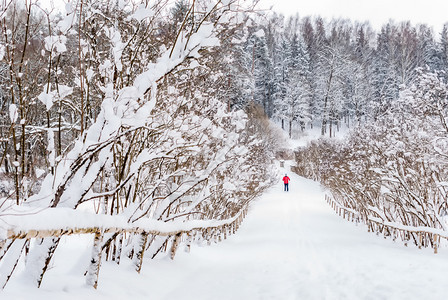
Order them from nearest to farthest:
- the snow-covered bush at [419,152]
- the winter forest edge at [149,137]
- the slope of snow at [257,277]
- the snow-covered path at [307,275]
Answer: the winter forest edge at [149,137]
the slope of snow at [257,277]
the snow-covered path at [307,275]
the snow-covered bush at [419,152]

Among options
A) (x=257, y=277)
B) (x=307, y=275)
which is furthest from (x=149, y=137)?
(x=307, y=275)

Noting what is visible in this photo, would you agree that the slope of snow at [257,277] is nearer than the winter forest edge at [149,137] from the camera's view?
No

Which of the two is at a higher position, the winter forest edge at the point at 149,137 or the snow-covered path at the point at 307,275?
the winter forest edge at the point at 149,137

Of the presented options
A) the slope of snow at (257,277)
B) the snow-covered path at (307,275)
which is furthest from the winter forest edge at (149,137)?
the snow-covered path at (307,275)

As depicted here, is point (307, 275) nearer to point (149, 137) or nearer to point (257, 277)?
point (257, 277)

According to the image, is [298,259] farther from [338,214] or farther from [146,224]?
[338,214]

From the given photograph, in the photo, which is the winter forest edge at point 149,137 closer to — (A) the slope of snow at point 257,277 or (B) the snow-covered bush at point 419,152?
(B) the snow-covered bush at point 419,152

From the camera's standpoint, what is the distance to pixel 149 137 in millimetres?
5406

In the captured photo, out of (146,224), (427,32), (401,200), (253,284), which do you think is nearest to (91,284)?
(146,224)

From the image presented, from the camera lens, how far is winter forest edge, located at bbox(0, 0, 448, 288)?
296 centimetres

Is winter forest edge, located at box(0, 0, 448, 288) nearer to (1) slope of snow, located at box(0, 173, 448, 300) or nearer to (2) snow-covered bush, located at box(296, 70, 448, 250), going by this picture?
(2) snow-covered bush, located at box(296, 70, 448, 250)

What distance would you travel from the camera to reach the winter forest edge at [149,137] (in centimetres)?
296

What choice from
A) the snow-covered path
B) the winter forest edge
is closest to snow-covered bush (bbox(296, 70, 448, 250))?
the winter forest edge

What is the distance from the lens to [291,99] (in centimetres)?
5606
